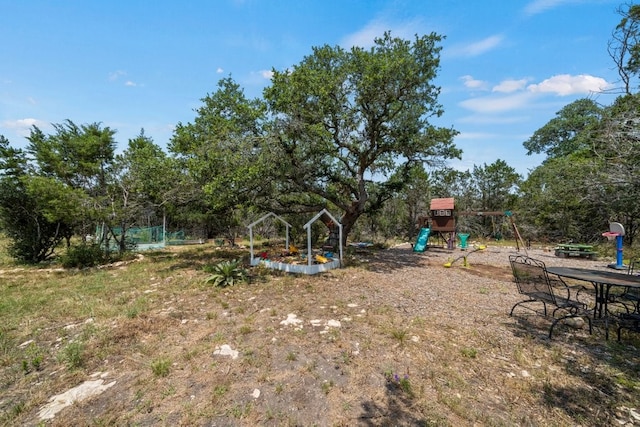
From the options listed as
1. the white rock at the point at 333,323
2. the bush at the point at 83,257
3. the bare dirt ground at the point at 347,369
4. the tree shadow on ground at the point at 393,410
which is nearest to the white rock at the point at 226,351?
the bare dirt ground at the point at 347,369

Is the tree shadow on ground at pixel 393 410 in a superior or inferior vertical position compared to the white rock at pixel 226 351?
inferior

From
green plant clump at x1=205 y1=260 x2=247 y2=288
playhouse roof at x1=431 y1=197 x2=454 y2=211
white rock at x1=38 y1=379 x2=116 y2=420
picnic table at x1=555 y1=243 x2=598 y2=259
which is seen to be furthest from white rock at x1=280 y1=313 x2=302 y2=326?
picnic table at x1=555 y1=243 x2=598 y2=259

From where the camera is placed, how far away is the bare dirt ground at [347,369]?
2.62 m

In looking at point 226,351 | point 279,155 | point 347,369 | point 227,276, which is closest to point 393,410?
point 347,369

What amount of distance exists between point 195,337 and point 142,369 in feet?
2.85

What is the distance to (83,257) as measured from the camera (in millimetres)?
10820

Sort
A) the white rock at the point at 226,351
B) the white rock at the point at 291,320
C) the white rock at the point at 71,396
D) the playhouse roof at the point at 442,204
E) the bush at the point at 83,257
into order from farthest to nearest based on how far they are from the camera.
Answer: the playhouse roof at the point at 442,204 → the bush at the point at 83,257 → the white rock at the point at 291,320 → the white rock at the point at 226,351 → the white rock at the point at 71,396

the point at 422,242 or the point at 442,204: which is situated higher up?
the point at 442,204

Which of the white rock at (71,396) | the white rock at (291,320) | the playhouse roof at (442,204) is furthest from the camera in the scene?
the playhouse roof at (442,204)

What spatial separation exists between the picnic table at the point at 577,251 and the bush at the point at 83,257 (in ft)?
65.4

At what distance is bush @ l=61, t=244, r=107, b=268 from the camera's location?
10570mm

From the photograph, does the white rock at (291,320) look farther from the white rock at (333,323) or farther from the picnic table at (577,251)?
the picnic table at (577,251)

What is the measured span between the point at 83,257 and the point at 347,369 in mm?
12368

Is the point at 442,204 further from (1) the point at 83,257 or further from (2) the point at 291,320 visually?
(1) the point at 83,257
